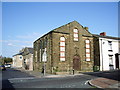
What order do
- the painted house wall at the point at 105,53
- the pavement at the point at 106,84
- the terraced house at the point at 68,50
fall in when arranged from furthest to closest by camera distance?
the painted house wall at the point at 105,53 < the terraced house at the point at 68,50 < the pavement at the point at 106,84

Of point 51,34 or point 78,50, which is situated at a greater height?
point 51,34

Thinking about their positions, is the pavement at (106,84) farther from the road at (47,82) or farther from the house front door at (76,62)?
the house front door at (76,62)

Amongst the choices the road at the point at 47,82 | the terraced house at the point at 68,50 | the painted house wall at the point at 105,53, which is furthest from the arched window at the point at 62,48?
the painted house wall at the point at 105,53

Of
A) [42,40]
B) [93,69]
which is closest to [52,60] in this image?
[42,40]

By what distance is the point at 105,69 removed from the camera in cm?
2716

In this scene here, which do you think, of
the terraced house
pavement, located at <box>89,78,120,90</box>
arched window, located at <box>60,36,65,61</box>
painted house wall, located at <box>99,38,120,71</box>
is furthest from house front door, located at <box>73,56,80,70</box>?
pavement, located at <box>89,78,120,90</box>

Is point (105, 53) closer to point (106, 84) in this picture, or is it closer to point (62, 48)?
point (62, 48)

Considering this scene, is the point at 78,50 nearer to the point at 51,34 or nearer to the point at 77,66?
the point at 77,66

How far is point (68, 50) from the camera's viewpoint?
82.3 feet

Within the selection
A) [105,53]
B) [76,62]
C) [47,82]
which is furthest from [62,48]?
[47,82]

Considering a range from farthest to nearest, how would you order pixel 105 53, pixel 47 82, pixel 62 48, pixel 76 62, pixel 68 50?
pixel 105 53 → pixel 76 62 → pixel 68 50 → pixel 62 48 → pixel 47 82

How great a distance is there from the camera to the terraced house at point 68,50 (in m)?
23.9

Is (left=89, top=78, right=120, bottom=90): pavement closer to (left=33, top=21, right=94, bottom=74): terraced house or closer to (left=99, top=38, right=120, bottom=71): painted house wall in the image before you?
(left=33, top=21, right=94, bottom=74): terraced house

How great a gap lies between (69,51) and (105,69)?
8.76 m
